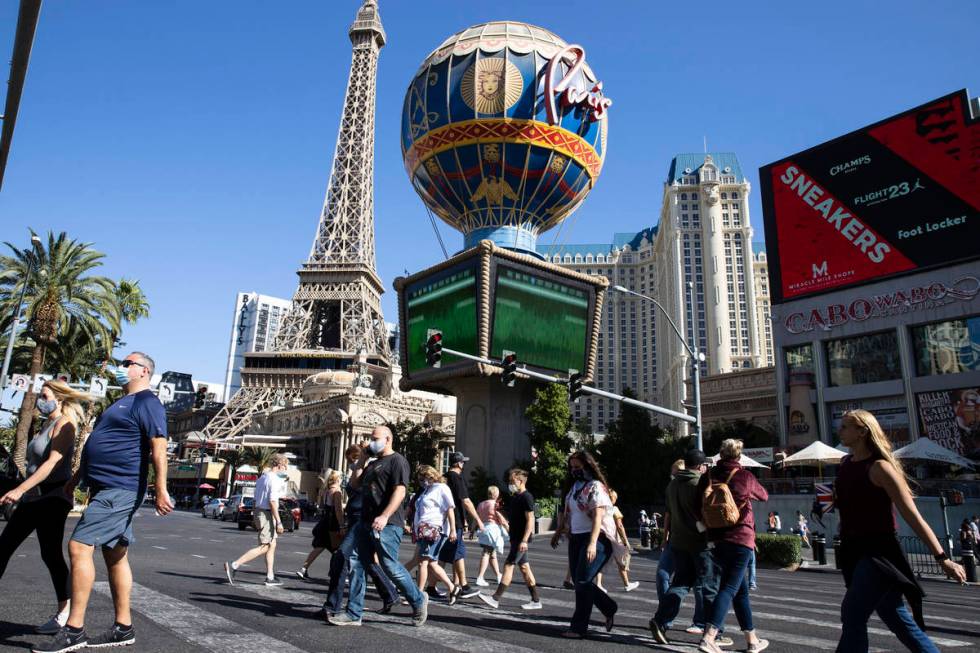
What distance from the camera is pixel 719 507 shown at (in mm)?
5625


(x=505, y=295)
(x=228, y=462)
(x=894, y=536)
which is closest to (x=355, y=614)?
(x=894, y=536)

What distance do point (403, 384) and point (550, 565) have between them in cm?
2019

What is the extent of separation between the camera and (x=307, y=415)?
2950 inches

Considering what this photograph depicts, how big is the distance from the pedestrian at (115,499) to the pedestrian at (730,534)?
4078mm

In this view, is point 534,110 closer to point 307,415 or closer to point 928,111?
point 928,111

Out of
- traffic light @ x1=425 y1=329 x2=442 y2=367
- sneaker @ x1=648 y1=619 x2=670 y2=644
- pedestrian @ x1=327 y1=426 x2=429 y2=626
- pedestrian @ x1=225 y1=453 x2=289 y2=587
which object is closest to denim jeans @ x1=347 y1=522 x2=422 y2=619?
pedestrian @ x1=327 y1=426 x2=429 y2=626

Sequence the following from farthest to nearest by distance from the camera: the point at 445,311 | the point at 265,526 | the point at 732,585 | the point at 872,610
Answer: the point at 445,311 → the point at 265,526 → the point at 732,585 → the point at 872,610

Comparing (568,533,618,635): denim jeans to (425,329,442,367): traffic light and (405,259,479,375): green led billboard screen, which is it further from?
(405,259,479,375): green led billboard screen

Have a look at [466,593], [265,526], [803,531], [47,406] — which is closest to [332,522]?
[265,526]

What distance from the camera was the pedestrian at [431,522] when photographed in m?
7.56

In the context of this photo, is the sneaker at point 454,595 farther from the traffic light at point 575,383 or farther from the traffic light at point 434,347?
the traffic light at point 575,383

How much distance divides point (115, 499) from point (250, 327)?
474ft

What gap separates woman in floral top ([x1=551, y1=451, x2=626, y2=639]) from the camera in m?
6.02

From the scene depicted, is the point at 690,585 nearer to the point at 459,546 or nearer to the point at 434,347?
the point at 459,546
